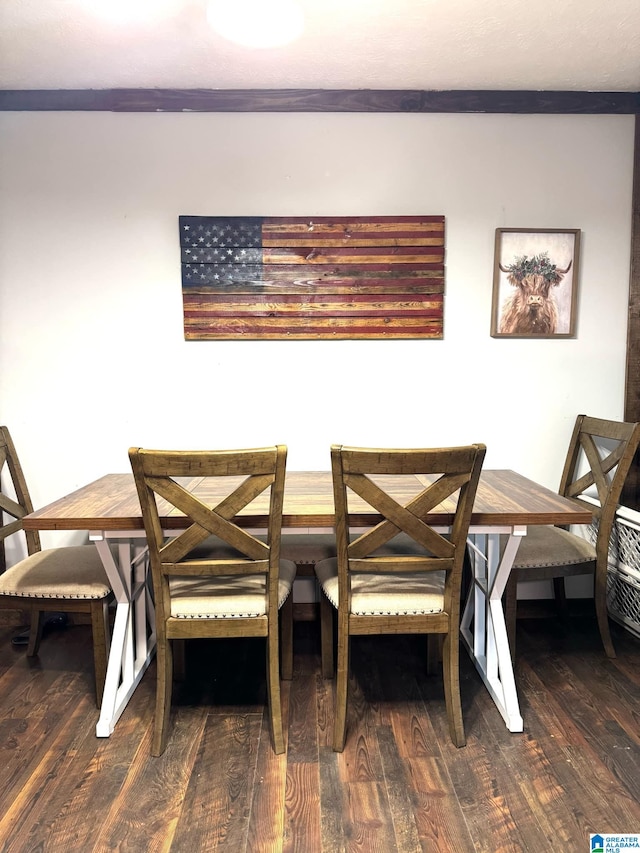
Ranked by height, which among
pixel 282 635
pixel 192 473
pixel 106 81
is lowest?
pixel 282 635

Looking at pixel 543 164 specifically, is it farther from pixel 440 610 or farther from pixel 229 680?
pixel 229 680

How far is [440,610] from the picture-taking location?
1694mm

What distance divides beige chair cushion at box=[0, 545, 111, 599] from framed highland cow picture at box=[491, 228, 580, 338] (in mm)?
2079

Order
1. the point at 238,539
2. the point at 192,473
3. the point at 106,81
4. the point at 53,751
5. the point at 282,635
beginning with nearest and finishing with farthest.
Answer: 1. the point at 192,473
2. the point at 238,539
3. the point at 53,751
4. the point at 282,635
5. the point at 106,81

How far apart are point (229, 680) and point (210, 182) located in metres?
2.25

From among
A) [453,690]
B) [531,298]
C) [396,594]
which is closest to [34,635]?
[396,594]

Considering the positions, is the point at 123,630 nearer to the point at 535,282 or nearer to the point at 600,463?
the point at 600,463

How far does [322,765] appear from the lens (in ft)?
5.40

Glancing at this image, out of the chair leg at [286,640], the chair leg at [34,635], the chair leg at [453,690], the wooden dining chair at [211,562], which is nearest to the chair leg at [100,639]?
the wooden dining chair at [211,562]

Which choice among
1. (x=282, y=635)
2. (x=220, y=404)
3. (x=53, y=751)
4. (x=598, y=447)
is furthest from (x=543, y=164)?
(x=53, y=751)

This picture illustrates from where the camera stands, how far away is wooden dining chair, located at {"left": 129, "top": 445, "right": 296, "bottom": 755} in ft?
4.96

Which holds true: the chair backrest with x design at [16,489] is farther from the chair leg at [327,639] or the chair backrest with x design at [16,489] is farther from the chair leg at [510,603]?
the chair leg at [510,603]

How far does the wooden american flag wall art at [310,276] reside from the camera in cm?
251

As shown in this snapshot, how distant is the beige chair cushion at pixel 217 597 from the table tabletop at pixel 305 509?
197 millimetres
